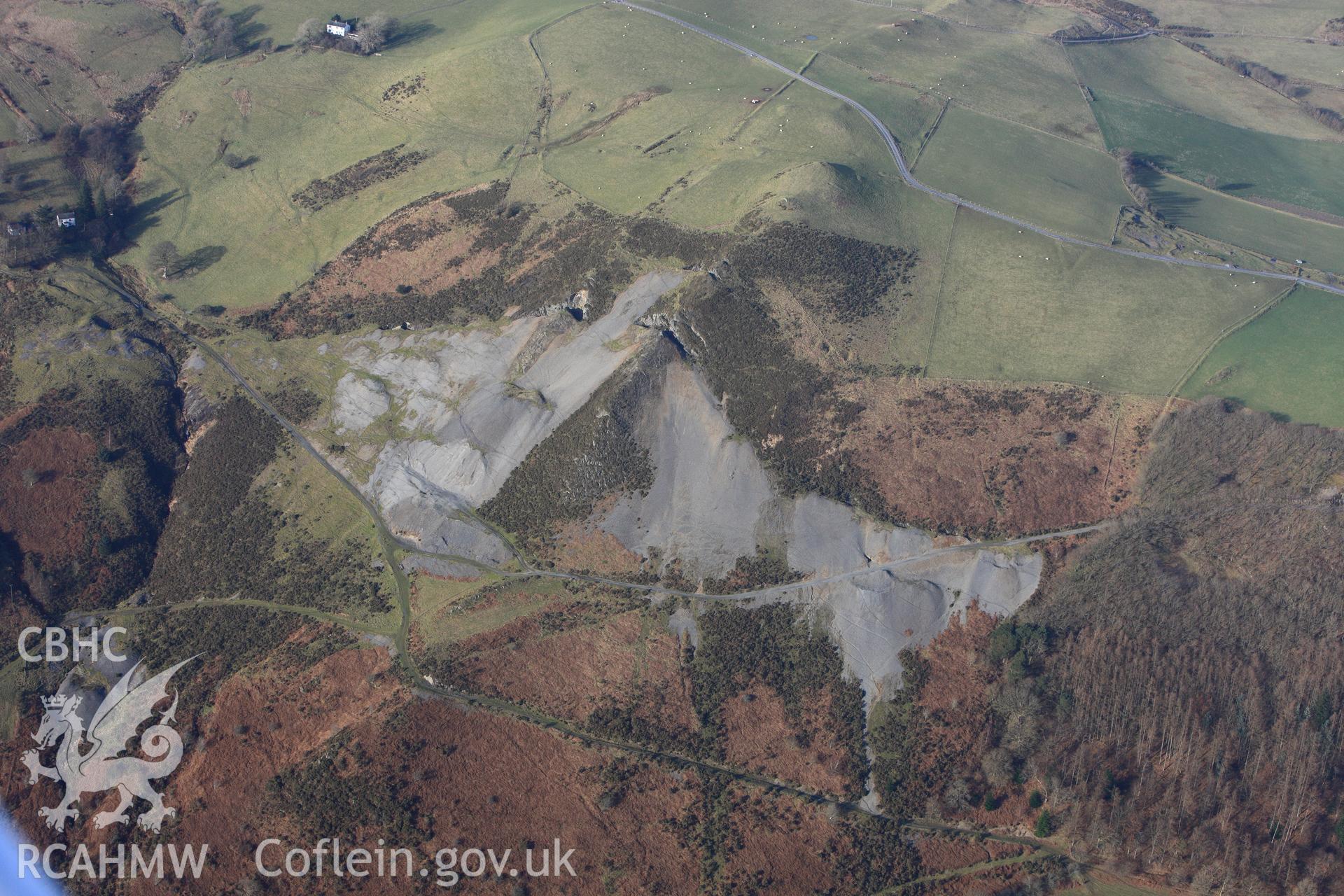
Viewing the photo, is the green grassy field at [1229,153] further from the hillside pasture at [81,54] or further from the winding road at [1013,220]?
the hillside pasture at [81,54]

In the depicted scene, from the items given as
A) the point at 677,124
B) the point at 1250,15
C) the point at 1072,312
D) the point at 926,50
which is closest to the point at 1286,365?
the point at 1072,312

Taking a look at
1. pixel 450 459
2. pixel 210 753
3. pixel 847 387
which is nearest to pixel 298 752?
pixel 210 753

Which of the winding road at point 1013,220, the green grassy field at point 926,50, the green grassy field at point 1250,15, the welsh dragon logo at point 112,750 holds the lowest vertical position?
the welsh dragon logo at point 112,750

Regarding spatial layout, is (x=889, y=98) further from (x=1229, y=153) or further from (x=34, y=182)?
(x=34, y=182)

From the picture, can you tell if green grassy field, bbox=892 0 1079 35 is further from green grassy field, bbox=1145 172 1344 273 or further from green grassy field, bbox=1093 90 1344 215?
green grassy field, bbox=1145 172 1344 273

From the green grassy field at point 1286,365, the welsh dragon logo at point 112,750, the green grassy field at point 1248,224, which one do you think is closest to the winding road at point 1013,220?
the green grassy field at point 1286,365
